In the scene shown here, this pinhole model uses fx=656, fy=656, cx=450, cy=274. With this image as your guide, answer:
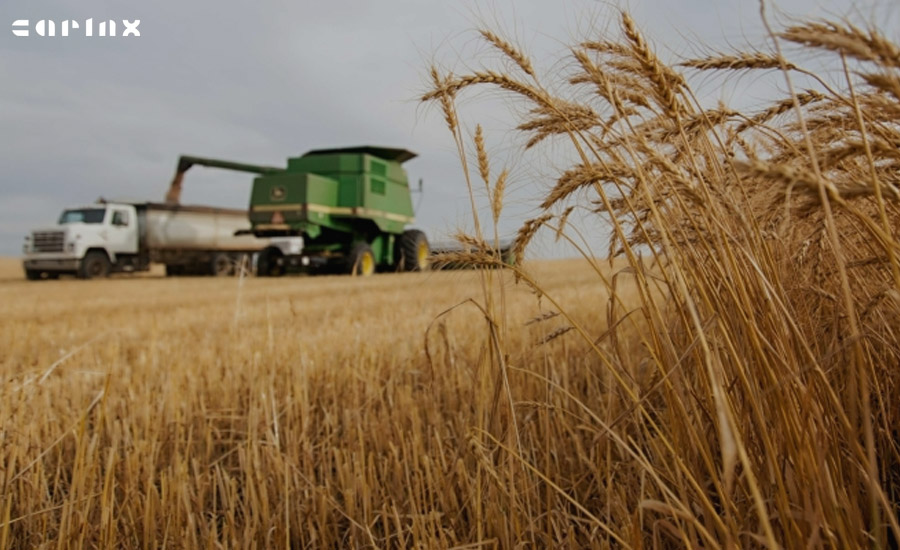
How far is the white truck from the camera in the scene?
1712 cm

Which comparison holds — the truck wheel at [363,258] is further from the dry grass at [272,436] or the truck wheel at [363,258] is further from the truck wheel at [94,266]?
the dry grass at [272,436]

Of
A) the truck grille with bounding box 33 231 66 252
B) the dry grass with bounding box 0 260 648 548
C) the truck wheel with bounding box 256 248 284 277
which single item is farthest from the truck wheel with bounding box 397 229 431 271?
the dry grass with bounding box 0 260 648 548

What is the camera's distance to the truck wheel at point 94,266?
56.4 feet

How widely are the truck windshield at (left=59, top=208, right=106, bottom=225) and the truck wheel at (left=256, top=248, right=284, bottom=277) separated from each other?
5.30 m

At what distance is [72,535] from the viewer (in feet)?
5.40

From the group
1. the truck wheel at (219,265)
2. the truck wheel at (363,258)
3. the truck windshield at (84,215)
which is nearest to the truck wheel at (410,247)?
the truck wheel at (363,258)

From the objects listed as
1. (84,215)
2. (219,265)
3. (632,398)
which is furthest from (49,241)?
(632,398)

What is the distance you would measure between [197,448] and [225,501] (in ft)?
2.14

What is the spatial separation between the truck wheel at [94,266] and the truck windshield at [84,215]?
34.2 inches

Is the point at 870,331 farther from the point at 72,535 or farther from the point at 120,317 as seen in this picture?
the point at 120,317

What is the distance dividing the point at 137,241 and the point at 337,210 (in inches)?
295

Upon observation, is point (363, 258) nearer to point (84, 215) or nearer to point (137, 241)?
point (137, 241)

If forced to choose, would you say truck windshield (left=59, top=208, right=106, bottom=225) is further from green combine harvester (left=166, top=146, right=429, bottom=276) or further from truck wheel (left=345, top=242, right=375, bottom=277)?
truck wheel (left=345, top=242, right=375, bottom=277)

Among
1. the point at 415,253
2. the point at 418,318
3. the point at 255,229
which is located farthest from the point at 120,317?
the point at 415,253
